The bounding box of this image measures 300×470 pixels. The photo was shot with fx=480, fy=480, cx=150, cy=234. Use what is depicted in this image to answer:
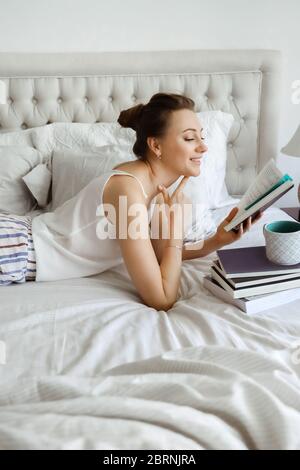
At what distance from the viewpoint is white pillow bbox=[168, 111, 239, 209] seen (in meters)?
1.94

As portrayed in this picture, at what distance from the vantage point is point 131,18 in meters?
2.15

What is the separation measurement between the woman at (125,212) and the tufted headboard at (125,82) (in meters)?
0.65

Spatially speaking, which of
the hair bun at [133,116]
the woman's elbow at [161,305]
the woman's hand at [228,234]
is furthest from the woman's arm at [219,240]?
the hair bun at [133,116]

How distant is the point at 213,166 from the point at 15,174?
32.5 inches

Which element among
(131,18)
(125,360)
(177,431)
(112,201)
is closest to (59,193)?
(112,201)

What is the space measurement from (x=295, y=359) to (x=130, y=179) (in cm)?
70

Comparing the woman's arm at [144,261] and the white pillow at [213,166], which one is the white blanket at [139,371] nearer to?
the woman's arm at [144,261]

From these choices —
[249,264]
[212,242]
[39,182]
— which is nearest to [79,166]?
[39,182]

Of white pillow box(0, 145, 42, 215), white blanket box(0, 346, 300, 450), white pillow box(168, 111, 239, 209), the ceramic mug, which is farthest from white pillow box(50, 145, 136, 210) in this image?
white blanket box(0, 346, 300, 450)

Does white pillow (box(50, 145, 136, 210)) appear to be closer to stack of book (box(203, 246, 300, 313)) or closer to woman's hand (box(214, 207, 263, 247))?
woman's hand (box(214, 207, 263, 247))

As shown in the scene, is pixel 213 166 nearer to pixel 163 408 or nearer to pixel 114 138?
pixel 114 138

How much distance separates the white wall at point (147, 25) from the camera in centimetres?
212

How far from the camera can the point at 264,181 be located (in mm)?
1319

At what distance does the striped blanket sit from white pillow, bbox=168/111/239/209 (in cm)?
71
